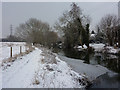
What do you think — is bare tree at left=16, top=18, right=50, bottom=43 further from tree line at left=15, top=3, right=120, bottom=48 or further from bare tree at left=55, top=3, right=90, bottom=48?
bare tree at left=55, top=3, right=90, bottom=48

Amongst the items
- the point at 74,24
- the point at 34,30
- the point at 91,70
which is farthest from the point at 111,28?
the point at 34,30

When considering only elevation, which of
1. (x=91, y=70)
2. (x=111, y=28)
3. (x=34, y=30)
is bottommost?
(x=91, y=70)

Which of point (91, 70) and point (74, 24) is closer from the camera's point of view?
point (91, 70)

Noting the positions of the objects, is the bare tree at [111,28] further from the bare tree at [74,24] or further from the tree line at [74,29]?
the bare tree at [74,24]

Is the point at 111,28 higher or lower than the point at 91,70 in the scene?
higher

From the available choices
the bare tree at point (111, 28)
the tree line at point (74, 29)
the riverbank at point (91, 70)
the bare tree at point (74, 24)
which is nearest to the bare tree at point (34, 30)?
the tree line at point (74, 29)

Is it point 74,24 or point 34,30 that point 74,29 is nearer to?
point 74,24

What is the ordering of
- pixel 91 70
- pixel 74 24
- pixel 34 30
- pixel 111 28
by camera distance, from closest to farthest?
pixel 91 70 → pixel 111 28 → pixel 74 24 → pixel 34 30

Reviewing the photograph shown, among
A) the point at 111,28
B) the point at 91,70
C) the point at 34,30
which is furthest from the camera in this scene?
the point at 34,30

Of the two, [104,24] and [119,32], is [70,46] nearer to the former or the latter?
[104,24]

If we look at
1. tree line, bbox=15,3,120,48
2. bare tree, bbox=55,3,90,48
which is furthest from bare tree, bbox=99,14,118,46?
bare tree, bbox=55,3,90,48

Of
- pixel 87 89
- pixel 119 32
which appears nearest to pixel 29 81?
pixel 87 89

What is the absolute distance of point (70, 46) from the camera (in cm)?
4266

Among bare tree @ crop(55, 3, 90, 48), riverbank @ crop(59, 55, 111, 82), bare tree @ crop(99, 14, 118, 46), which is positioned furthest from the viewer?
bare tree @ crop(55, 3, 90, 48)
